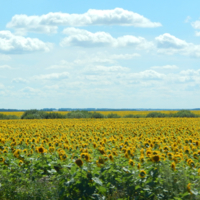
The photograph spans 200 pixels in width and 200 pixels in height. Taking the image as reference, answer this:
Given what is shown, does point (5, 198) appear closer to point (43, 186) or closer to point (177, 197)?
point (43, 186)

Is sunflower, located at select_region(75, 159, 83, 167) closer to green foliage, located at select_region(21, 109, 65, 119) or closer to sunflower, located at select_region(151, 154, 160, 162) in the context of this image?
sunflower, located at select_region(151, 154, 160, 162)

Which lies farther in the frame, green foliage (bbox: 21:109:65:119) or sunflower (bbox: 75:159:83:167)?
green foliage (bbox: 21:109:65:119)

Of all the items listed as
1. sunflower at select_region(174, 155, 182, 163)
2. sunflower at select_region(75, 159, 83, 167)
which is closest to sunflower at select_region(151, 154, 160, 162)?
sunflower at select_region(174, 155, 182, 163)

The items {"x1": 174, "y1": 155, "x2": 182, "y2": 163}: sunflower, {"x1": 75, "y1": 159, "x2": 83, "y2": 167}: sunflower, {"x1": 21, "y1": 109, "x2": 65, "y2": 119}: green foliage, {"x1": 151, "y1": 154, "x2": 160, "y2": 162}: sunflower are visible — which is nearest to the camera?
{"x1": 151, "y1": 154, "x2": 160, "y2": 162}: sunflower

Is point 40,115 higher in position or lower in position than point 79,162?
higher

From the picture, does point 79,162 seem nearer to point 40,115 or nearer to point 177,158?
point 177,158

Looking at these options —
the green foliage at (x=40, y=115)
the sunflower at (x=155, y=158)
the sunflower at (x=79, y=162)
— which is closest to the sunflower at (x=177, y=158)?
the sunflower at (x=155, y=158)

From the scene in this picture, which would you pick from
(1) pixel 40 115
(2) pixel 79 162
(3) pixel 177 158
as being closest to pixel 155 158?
(3) pixel 177 158

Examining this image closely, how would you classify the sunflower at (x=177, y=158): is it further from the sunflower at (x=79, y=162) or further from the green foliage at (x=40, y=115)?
the green foliage at (x=40, y=115)

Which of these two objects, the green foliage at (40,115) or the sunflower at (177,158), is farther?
the green foliage at (40,115)

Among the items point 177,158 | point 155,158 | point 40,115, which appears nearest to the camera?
point 155,158

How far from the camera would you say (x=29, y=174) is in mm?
9641

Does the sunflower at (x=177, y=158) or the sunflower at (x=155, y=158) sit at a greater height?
the sunflower at (x=155, y=158)

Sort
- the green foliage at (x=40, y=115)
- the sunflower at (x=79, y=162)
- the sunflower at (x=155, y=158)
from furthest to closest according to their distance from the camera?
1. the green foliage at (x=40, y=115)
2. the sunflower at (x=79, y=162)
3. the sunflower at (x=155, y=158)
